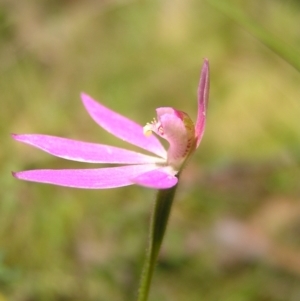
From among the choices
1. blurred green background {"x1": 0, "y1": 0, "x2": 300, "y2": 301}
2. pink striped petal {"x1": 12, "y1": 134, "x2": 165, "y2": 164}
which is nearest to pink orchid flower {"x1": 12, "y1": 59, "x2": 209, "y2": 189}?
pink striped petal {"x1": 12, "y1": 134, "x2": 165, "y2": 164}

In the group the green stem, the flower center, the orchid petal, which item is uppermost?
the orchid petal

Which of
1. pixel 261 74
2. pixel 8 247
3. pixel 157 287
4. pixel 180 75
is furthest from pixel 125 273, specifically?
pixel 261 74

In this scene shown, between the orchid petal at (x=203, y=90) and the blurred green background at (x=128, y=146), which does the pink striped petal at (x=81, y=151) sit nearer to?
the orchid petal at (x=203, y=90)

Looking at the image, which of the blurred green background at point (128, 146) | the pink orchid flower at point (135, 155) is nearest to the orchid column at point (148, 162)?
the pink orchid flower at point (135, 155)

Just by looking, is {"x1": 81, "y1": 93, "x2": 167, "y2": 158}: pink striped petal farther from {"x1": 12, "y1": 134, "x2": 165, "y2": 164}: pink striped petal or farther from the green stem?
the green stem

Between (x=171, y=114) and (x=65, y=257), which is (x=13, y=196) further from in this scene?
(x=171, y=114)

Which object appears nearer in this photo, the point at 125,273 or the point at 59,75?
the point at 125,273

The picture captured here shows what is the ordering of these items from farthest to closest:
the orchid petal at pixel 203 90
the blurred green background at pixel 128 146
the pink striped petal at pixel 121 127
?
the blurred green background at pixel 128 146, the pink striped petal at pixel 121 127, the orchid petal at pixel 203 90
